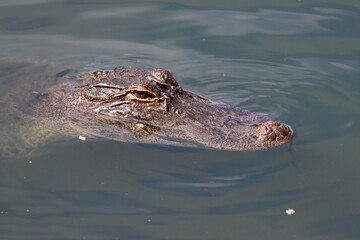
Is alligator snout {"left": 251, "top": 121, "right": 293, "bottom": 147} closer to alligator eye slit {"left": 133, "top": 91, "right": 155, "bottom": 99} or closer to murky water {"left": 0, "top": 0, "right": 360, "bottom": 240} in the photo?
murky water {"left": 0, "top": 0, "right": 360, "bottom": 240}

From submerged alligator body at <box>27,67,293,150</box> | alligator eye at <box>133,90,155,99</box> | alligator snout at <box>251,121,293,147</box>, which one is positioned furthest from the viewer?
alligator eye at <box>133,90,155,99</box>

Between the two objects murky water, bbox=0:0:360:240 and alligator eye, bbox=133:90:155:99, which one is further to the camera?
alligator eye, bbox=133:90:155:99

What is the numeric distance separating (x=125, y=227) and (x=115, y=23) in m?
5.61

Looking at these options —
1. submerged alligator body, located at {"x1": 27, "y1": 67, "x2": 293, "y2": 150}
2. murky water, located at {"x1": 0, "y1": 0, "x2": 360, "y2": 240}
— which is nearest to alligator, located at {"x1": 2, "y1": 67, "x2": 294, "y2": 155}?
submerged alligator body, located at {"x1": 27, "y1": 67, "x2": 293, "y2": 150}

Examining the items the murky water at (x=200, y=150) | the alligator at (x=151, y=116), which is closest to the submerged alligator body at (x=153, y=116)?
the alligator at (x=151, y=116)

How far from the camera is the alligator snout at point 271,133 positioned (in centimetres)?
650

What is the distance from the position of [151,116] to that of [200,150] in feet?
2.64

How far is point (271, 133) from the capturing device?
6.50m

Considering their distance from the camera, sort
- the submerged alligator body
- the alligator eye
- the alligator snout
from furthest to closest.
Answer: the alligator eye < the submerged alligator body < the alligator snout

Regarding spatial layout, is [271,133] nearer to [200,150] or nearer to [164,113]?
[200,150]

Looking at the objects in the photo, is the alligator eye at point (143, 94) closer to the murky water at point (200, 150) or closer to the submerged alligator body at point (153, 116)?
the submerged alligator body at point (153, 116)

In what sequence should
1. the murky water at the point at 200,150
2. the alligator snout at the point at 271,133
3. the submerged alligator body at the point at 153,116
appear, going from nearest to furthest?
1. the murky water at the point at 200,150
2. the alligator snout at the point at 271,133
3. the submerged alligator body at the point at 153,116

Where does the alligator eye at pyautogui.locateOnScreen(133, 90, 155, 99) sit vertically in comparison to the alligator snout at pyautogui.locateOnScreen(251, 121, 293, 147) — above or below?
above

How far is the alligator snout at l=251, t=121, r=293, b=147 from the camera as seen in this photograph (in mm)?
6500
